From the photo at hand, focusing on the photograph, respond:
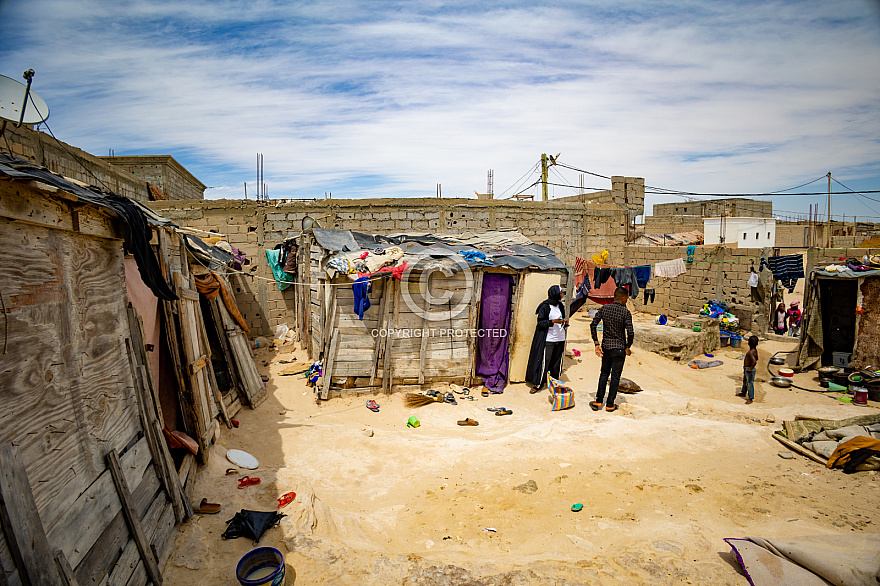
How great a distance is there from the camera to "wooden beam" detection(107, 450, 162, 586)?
2.95 meters

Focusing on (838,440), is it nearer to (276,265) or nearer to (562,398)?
(562,398)

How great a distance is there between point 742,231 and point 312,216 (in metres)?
24.0

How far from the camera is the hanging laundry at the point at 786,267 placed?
38.2 feet

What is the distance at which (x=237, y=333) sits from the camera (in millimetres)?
7730

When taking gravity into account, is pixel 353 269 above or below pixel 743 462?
above

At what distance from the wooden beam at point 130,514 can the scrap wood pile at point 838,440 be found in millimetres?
6492

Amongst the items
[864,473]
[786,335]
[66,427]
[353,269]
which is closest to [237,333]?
[353,269]

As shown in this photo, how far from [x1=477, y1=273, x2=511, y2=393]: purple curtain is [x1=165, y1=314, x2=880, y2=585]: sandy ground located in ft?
3.23

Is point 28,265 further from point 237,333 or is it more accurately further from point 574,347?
point 574,347

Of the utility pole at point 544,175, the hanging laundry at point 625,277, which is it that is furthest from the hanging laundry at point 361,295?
the utility pole at point 544,175

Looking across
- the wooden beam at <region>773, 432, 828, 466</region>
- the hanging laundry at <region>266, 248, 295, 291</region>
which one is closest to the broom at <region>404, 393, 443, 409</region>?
the wooden beam at <region>773, 432, 828, 466</region>

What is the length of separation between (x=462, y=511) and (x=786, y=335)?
1184 centimetres

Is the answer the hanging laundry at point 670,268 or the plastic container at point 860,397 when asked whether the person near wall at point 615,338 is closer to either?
the plastic container at point 860,397

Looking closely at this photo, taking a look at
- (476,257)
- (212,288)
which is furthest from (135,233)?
(476,257)
